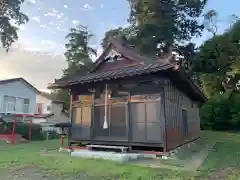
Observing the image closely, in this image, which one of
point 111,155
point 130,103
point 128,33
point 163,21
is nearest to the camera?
point 111,155

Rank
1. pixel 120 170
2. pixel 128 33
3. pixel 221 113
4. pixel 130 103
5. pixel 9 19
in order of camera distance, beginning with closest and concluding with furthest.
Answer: pixel 120 170
pixel 130 103
pixel 9 19
pixel 221 113
pixel 128 33

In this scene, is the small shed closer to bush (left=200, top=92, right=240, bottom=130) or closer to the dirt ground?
Result: the dirt ground

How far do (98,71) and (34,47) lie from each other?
29.4ft

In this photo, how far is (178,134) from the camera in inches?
455

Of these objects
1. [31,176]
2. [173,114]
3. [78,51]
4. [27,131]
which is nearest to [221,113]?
[173,114]

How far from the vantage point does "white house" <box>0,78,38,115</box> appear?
24461 millimetres

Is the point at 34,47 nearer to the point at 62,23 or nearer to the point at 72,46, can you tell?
the point at 62,23

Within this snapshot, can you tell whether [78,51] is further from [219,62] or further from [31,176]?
[31,176]

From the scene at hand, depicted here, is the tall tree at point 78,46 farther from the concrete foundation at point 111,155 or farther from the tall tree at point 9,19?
the concrete foundation at point 111,155

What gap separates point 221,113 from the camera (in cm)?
2416

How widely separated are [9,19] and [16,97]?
8542 millimetres

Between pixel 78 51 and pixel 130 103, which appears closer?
pixel 130 103

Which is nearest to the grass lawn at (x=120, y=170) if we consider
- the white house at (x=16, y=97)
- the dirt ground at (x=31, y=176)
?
the dirt ground at (x=31, y=176)

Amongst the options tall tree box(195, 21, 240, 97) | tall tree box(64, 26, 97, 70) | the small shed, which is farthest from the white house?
tall tree box(195, 21, 240, 97)
